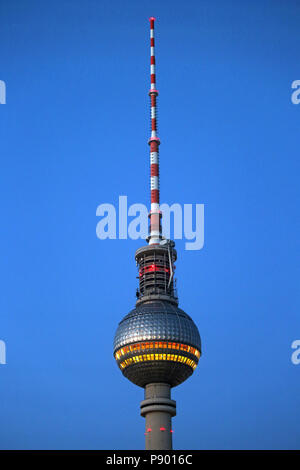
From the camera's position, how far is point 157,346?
13775 cm

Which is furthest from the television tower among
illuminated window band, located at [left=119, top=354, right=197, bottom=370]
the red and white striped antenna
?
the red and white striped antenna

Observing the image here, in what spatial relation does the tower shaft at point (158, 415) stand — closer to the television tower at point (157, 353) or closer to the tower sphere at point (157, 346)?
the television tower at point (157, 353)

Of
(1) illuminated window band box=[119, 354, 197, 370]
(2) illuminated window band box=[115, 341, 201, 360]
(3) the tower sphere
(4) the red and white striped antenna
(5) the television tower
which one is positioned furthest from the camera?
(4) the red and white striped antenna

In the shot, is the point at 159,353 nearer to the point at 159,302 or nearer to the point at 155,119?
the point at 159,302

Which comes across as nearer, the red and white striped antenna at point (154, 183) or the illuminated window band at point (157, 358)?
the illuminated window band at point (157, 358)

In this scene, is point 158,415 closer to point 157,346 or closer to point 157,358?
point 157,358

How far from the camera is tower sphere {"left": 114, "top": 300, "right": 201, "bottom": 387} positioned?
138125 mm

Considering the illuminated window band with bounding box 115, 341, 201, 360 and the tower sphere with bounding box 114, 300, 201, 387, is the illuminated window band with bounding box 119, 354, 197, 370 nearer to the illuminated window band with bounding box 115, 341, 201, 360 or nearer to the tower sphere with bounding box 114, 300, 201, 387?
the tower sphere with bounding box 114, 300, 201, 387

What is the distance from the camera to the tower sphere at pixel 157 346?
138125 millimetres

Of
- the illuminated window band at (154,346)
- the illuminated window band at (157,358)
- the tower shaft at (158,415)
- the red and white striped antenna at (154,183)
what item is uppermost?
the red and white striped antenna at (154,183)

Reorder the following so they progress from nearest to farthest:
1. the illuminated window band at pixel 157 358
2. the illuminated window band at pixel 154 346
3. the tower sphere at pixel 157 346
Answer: the illuminated window band at pixel 154 346 < the illuminated window band at pixel 157 358 < the tower sphere at pixel 157 346

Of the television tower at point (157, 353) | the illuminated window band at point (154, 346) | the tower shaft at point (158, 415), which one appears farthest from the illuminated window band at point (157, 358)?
the tower shaft at point (158, 415)
